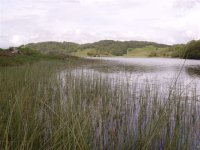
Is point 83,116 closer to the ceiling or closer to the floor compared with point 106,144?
closer to the ceiling

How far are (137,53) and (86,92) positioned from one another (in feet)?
302

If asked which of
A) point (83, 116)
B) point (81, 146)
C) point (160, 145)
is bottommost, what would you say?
point (160, 145)

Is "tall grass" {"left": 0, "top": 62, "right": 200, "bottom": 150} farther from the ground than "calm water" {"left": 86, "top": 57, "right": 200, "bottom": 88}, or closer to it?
farther from the ground

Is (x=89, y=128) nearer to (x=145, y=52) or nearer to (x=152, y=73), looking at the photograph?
(x=152, y=73)

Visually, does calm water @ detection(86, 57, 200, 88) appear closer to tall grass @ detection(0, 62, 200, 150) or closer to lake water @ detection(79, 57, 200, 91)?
lake water @ detection(79, 57, 200, 91)

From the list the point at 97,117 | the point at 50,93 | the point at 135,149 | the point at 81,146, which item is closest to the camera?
the point at 81,146

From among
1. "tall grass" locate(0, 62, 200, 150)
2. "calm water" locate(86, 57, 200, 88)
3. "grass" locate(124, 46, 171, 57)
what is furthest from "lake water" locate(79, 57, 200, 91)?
"grass" locate(124, 46, 171, 57)

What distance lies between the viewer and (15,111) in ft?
15.2

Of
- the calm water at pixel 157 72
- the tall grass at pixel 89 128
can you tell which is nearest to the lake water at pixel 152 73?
the calm water at pixel 157 72

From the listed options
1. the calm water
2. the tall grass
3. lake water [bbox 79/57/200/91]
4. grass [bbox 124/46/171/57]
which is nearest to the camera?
the tall grass

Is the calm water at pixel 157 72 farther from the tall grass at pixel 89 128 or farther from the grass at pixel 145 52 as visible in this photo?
the grass at pixel 145 52

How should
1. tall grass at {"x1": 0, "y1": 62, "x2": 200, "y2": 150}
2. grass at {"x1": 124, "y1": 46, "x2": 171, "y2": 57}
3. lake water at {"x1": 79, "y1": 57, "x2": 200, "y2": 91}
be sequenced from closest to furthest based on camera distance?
tall grass at {"x1": 0, "y1": 62, "x2": 200, "y2": 150} < lake water at {"x1": 79, "y1": 57, "x2": 200, "y2": 91} < grass at {"x1": 124, "y1": 46, "x2": 171, "y2": 57}

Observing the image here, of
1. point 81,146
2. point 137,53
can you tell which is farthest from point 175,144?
point 137,53

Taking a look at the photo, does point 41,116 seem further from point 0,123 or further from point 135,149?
point 135,149
